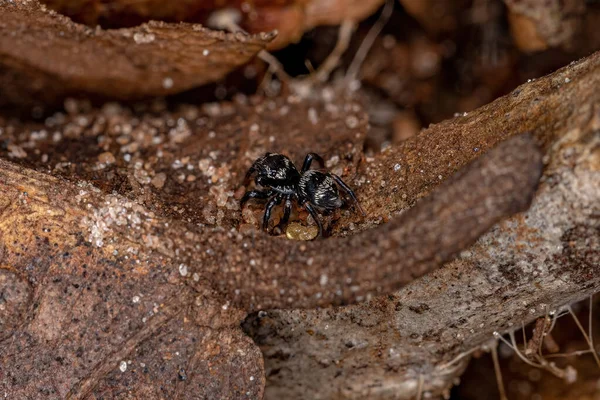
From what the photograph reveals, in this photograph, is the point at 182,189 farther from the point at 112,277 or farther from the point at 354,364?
the point at 354,364

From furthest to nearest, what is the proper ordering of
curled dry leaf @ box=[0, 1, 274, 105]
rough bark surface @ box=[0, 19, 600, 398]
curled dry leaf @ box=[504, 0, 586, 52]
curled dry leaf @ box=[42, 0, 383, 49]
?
curled dry leaf @ box=[504, 0, 586, 52] < curled dry leaf @ box=[42, 0, 383, 49] < curled dry leaf @ box=[0, 1, 274, 105] < rough bark surface @ box=[0, 19, 600, 398]

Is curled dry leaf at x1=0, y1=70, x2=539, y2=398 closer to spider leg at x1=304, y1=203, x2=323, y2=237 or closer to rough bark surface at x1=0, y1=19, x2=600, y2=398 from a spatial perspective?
rough bark surface at x1=0, y1=19, x2=600, y2=398

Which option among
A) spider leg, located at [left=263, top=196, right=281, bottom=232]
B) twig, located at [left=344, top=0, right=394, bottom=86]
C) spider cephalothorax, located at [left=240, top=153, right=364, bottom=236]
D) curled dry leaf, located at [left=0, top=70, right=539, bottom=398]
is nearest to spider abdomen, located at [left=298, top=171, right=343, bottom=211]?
spider cephalothorax, located at [left=240, top=153, right=364, bottom=236]

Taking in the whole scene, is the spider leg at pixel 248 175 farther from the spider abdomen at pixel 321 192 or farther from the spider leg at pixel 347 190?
the spider leg at pixel 347 190

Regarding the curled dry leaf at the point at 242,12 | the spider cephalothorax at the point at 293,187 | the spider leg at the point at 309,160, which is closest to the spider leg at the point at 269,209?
the spider cephalothorax at the point at 293,187

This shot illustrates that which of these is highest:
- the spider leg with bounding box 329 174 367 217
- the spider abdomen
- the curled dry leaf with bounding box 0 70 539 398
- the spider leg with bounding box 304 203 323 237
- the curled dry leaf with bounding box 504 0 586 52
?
the curled dry leaf with bounding box 504 0 586 52

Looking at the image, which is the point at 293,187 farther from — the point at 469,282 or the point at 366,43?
the point at 366,43
